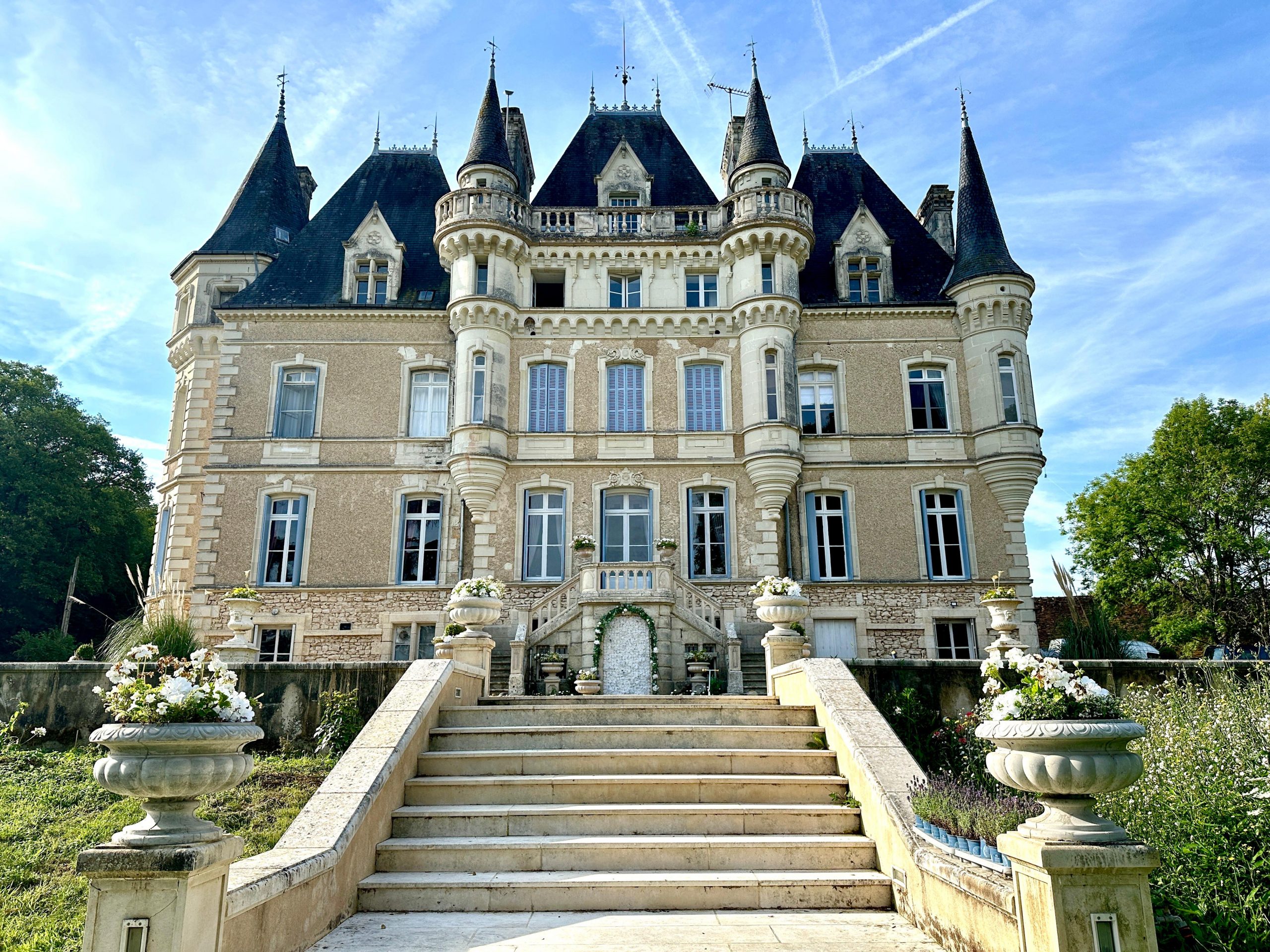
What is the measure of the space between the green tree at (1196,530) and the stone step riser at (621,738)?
900 inches

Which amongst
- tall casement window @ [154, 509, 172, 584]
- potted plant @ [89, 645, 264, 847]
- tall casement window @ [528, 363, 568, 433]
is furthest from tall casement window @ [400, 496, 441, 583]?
potted plant @ [89, 645, 264, 847]

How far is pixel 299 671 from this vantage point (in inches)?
406

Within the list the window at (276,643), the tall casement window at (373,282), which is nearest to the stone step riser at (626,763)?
the window at (276,643)

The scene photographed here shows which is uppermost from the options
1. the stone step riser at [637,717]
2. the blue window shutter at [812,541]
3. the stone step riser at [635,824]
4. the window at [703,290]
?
the window at [703,290]

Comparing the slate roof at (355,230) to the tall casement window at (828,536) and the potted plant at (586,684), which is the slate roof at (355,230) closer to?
the tall casement window at (828,536)

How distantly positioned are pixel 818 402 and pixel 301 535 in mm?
12548

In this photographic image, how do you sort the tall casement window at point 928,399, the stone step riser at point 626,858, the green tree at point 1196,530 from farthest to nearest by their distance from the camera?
the green tree at point 1196,530 → the tall casement window at point 928,399 → the stone step riser at point 626,858

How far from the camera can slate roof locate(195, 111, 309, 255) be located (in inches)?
874

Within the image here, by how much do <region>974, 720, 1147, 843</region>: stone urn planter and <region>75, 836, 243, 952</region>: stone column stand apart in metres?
4.05

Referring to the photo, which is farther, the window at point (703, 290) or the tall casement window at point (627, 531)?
the window at point (703, 290)

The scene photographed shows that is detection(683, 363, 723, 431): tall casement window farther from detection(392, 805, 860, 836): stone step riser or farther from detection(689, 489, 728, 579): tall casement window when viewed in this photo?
detection(392, 805, 860, 836): stone step riser

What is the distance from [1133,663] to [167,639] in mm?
12441

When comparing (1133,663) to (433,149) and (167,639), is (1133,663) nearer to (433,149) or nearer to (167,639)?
(167,639)

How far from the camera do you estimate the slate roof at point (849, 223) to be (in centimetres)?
2142
